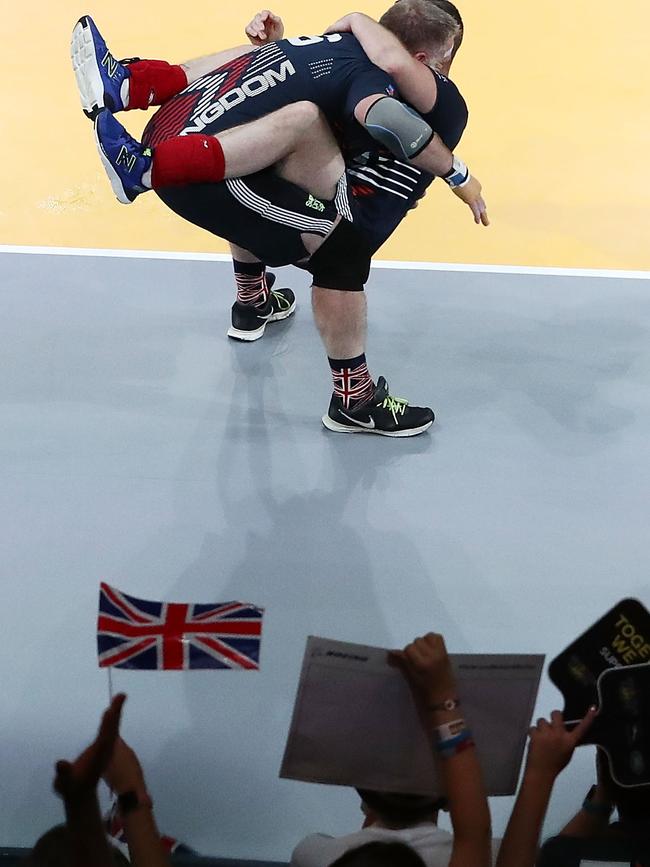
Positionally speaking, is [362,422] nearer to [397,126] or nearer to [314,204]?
Result: [314,204]

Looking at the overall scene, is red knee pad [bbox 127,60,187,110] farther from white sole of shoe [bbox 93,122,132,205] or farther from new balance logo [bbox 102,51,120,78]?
white sole of shoe [bbox 93,122,132,205]

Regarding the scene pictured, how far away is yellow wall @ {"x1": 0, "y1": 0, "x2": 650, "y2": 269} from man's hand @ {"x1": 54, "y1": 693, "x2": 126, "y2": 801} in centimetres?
348

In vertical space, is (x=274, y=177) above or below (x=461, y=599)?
above

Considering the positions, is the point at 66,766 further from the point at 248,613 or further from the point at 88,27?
the point at 88,27

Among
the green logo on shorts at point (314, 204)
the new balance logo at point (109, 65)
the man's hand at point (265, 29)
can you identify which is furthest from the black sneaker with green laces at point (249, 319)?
the new balance logo at point (109, 65)

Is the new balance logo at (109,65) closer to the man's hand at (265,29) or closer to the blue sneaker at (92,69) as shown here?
the blue sneaker at (92,69)

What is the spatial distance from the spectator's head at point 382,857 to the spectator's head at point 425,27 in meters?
2.55

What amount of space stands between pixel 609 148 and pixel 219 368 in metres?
2.48

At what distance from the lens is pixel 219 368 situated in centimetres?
382

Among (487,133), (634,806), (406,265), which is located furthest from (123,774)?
(487,133)

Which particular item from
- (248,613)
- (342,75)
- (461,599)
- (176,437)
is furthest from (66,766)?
(342,75)

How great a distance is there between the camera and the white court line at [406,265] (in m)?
4.44

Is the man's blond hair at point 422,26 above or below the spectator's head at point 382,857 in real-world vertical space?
above

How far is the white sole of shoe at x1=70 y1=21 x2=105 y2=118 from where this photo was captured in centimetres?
313
